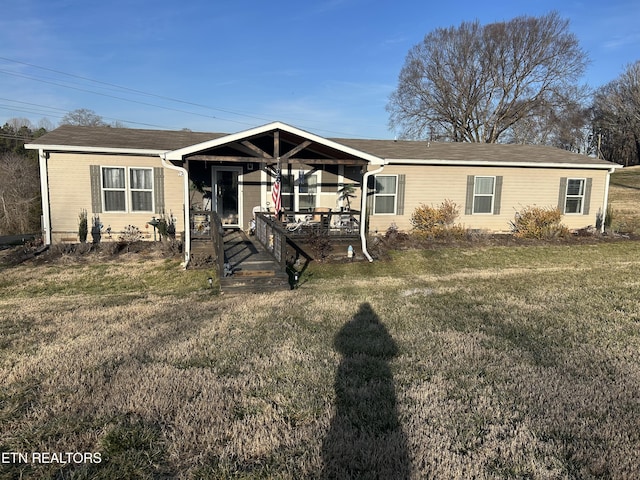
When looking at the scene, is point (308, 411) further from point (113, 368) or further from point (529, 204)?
point (529, 204)

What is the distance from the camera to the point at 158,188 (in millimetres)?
11773

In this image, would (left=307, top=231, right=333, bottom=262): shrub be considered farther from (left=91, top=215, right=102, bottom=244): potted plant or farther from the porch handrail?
(left=91, top=215, right=102, bottom=244): potted plant

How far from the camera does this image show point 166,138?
1329cm

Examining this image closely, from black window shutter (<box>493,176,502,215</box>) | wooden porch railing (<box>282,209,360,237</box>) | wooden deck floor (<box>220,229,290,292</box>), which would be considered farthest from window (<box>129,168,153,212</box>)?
black window shutter (<box>493,176,502,215</box>)

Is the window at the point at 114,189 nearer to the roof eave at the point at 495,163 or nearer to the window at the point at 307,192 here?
the window at the point at 307,192

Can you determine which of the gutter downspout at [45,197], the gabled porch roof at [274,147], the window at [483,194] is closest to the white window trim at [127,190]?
the gutter downspout at [45,197]

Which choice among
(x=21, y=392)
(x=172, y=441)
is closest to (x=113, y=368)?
(x=21, y=392)

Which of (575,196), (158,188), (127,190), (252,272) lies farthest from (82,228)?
(575,196)

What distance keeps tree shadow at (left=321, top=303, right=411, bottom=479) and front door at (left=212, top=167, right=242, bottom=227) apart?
8548 mm

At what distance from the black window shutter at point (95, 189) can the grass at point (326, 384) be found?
482cm

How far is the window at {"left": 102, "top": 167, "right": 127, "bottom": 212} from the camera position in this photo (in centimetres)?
1143

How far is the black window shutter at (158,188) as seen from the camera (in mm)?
11711

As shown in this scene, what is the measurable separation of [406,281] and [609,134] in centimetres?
5958

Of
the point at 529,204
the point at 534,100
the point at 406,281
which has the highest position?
the point at 534,100
